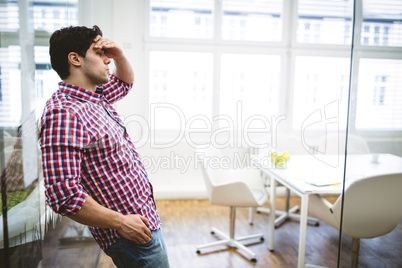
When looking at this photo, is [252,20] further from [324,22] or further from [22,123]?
[22,123]

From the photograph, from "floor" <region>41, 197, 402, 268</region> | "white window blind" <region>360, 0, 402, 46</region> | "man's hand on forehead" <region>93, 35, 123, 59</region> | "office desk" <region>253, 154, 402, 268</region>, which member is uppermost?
"white window blind" <region>360, 0, 402, 46</region>

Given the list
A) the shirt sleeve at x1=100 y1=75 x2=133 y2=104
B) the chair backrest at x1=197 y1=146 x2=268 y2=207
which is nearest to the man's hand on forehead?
the shirt sleeve at x1=100 y1=75 x2=133 y2=104

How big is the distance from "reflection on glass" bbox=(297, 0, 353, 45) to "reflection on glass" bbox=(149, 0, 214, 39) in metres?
1.20

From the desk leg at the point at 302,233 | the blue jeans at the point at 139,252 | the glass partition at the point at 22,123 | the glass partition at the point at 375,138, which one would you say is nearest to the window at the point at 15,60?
the glass partition at the point at 22,123

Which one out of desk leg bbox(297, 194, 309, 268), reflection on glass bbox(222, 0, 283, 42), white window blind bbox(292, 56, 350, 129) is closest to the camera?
desk leg bbox(297, 194, 309, 268)

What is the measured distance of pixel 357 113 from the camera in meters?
1.52

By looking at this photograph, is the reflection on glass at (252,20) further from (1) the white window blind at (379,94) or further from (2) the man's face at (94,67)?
(2) the man's face at (94,67)

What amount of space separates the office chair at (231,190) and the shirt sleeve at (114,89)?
143 centimetres

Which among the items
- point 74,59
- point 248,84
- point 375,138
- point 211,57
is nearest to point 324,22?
point 248,84

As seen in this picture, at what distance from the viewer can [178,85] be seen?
4.52 meters

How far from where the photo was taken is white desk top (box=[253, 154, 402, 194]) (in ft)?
5.22

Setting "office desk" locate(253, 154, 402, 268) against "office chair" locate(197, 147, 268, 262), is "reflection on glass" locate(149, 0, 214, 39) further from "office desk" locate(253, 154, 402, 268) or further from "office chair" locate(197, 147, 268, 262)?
"office desk" locate(253, 154, 402, 268)

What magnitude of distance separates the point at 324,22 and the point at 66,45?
4.19m

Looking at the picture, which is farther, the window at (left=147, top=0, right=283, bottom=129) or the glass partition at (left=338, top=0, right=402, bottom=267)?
the window at (left=147, top=0, right=283, bottom=129)
